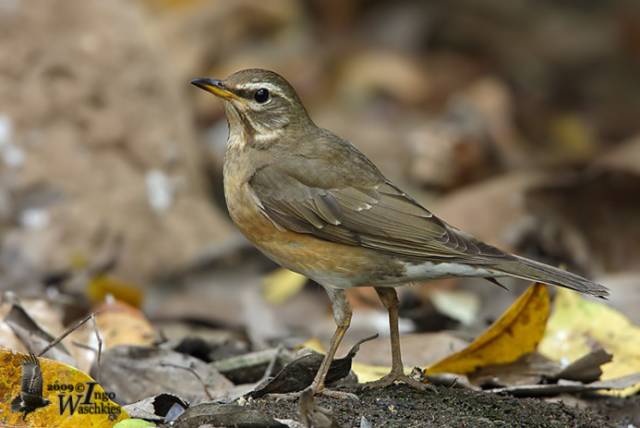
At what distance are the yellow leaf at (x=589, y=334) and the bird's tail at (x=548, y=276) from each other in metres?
0.96

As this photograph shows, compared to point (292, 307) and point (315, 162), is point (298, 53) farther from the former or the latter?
point (315, 162)

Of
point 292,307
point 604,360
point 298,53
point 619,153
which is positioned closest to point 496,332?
point 604,360

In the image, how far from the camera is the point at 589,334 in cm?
706

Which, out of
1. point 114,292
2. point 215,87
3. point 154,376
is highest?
point 215,87

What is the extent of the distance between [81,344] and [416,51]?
9857 millimetres

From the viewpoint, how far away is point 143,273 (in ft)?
31.8

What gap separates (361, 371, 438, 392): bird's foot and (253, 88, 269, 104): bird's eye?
5.74 ft

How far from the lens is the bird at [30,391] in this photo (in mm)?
5352

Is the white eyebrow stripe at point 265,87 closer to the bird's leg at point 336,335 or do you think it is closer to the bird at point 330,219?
the bird at point 330,219

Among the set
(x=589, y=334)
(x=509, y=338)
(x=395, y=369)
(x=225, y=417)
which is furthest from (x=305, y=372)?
(x=589, y=334)

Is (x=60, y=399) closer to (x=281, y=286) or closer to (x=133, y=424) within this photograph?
(x=133, y=424)

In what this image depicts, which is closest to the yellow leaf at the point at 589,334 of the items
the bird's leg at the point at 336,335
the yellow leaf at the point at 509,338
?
the yellow leaf at the point at 509,338

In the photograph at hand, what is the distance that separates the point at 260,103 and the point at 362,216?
96 centimetres

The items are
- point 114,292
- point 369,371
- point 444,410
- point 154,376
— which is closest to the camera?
point 444,410
